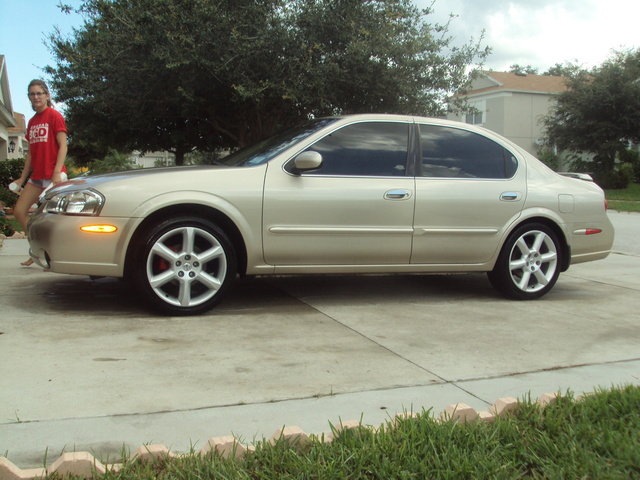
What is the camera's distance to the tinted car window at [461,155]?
5629mm

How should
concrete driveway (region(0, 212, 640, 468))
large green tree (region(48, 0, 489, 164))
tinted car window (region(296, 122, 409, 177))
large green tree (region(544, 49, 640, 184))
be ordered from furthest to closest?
large green tree (region(544, 49, 640, 184)), large green tree (region(48, 0, 489, 164)), tinted car window (region(296, 122, 409, 177)), concrete driveway (region(0, 212, 640, 468))

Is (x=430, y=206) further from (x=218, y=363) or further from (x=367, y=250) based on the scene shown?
(x=218, y=363)

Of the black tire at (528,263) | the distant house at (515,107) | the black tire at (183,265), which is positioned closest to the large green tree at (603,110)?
the distant house at (515,107)

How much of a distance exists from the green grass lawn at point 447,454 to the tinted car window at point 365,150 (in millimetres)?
2855

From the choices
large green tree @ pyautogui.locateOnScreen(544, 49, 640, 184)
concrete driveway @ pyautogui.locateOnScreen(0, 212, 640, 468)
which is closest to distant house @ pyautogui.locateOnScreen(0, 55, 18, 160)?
concrete driveway @ pyautogui.locateOnScreen(0, 212, 640, 468)

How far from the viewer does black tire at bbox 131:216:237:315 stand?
15.4 ft

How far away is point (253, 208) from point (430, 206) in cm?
152

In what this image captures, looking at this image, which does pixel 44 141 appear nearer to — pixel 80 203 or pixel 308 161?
pixel 80 203

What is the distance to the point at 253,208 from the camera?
4961mm

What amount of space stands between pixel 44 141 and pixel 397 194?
368 centimetres

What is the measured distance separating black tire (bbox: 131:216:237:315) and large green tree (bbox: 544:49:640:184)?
33337 mm

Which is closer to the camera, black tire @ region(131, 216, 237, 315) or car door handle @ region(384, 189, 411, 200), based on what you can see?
black tire @ region(131, 216, 237, 315)

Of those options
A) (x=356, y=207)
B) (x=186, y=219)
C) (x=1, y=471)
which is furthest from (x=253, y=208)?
(x=1, y=471)

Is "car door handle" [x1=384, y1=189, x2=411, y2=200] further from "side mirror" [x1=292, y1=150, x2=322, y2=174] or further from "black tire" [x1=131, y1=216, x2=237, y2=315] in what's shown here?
"black tire" [x1=131, y1=216, x2=237, y2=315]
